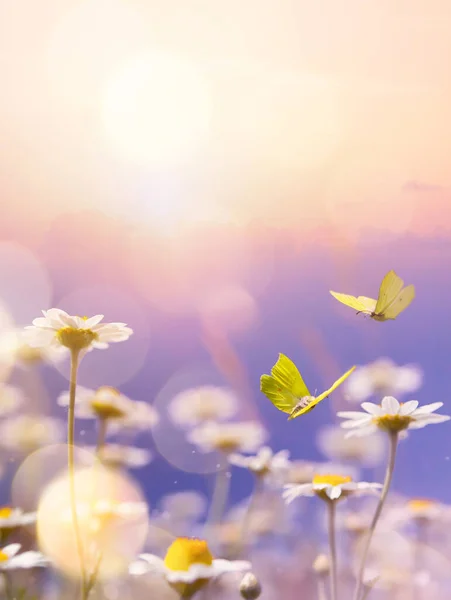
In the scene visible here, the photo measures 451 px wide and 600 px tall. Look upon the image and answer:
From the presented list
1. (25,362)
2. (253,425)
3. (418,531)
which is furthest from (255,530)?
(25,362)

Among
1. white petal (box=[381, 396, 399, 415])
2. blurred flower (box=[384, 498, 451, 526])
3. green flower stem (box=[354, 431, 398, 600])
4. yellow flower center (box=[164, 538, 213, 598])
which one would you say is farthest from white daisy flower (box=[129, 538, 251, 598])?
blurred flower (box=[384, 498, 451, 526])

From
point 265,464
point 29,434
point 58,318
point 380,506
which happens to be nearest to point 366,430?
point 380,506

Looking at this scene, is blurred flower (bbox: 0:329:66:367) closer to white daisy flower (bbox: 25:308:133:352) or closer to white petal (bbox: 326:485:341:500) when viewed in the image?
white daisy flower (bbox: 25:308:133:352)

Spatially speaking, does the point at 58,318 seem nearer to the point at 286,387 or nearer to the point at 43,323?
the point at 43,323

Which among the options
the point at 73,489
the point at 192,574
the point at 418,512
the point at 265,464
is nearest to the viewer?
the point at 73,489

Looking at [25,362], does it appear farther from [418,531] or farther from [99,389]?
[418,531]

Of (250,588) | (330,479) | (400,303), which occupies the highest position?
(400,303)

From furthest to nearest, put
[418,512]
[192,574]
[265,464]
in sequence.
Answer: [418,512]
[265,464]
[192,574]
